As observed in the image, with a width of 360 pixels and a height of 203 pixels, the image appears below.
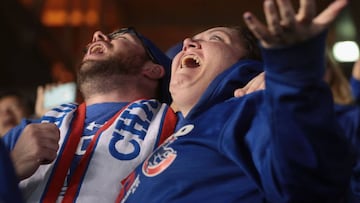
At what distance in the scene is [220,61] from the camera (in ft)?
3.68

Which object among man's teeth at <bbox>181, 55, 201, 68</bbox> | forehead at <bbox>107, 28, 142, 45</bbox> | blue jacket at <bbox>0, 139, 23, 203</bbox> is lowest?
forehead at <bbox>107, 28, 142, 45</bbox>

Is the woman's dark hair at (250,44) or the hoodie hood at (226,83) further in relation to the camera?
the woman's dark hair at (250,44)

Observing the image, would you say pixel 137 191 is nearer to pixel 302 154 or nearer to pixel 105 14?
pixel 302 154

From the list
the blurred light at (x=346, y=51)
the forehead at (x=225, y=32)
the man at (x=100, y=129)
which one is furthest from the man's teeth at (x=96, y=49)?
the blurred light at (x=346, y=51)

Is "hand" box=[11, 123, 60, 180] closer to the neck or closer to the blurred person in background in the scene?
the neck

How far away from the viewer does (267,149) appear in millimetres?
818

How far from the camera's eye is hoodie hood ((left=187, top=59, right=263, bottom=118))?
1044mm

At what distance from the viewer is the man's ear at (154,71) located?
1.46 metres

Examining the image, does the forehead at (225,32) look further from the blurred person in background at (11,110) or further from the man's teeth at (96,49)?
the blurred person in background at (11,110)

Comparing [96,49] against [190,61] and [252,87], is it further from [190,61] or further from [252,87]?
[252,87]

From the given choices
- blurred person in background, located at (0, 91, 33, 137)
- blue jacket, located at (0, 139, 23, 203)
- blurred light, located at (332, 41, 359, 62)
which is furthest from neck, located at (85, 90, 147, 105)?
blurred light, located at (332, 41, 359, 62)

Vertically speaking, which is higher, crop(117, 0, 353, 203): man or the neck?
crop(117, 0, 353, 203): man

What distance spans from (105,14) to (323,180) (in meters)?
4.35

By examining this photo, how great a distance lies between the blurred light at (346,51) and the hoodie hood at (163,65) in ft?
12.8
